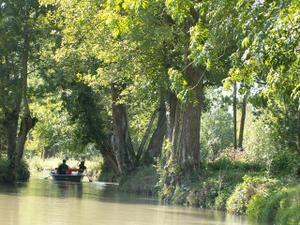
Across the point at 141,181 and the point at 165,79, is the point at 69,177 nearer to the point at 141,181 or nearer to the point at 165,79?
the point at 141,181

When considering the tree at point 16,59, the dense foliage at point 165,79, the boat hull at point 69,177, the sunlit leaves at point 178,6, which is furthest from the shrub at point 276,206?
the boat hull at point 69,177

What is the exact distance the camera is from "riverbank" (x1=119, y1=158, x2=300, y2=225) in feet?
63.3

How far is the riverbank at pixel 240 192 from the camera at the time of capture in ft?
63.3

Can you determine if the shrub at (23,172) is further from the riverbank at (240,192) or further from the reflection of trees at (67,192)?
the riverbank at (240,192)

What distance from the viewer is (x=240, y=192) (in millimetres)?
22062

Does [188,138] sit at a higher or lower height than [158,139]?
lower

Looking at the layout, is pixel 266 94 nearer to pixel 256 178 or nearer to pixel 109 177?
pixel 256 178

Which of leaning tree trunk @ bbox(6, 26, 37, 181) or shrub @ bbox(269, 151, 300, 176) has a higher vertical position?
leaning tree trunk @ bbox(6, 26, 37, 181)

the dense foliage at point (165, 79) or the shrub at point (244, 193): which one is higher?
the dense foliage at point (165, 79)

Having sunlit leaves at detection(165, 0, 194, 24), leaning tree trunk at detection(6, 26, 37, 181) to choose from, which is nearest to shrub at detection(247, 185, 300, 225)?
sunlit leaves at detection(165, 0, 194, 24)

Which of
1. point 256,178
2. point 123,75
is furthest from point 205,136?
point 256,178

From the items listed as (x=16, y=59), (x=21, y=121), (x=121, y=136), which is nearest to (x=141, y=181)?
(x=121, y=136)

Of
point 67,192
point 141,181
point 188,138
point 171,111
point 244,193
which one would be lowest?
point 67,192

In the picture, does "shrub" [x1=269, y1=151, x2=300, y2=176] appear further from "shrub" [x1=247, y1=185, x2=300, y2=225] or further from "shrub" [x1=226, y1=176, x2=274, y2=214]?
"shrub" [x1=247, y1=185, x2=300, y2=225]
